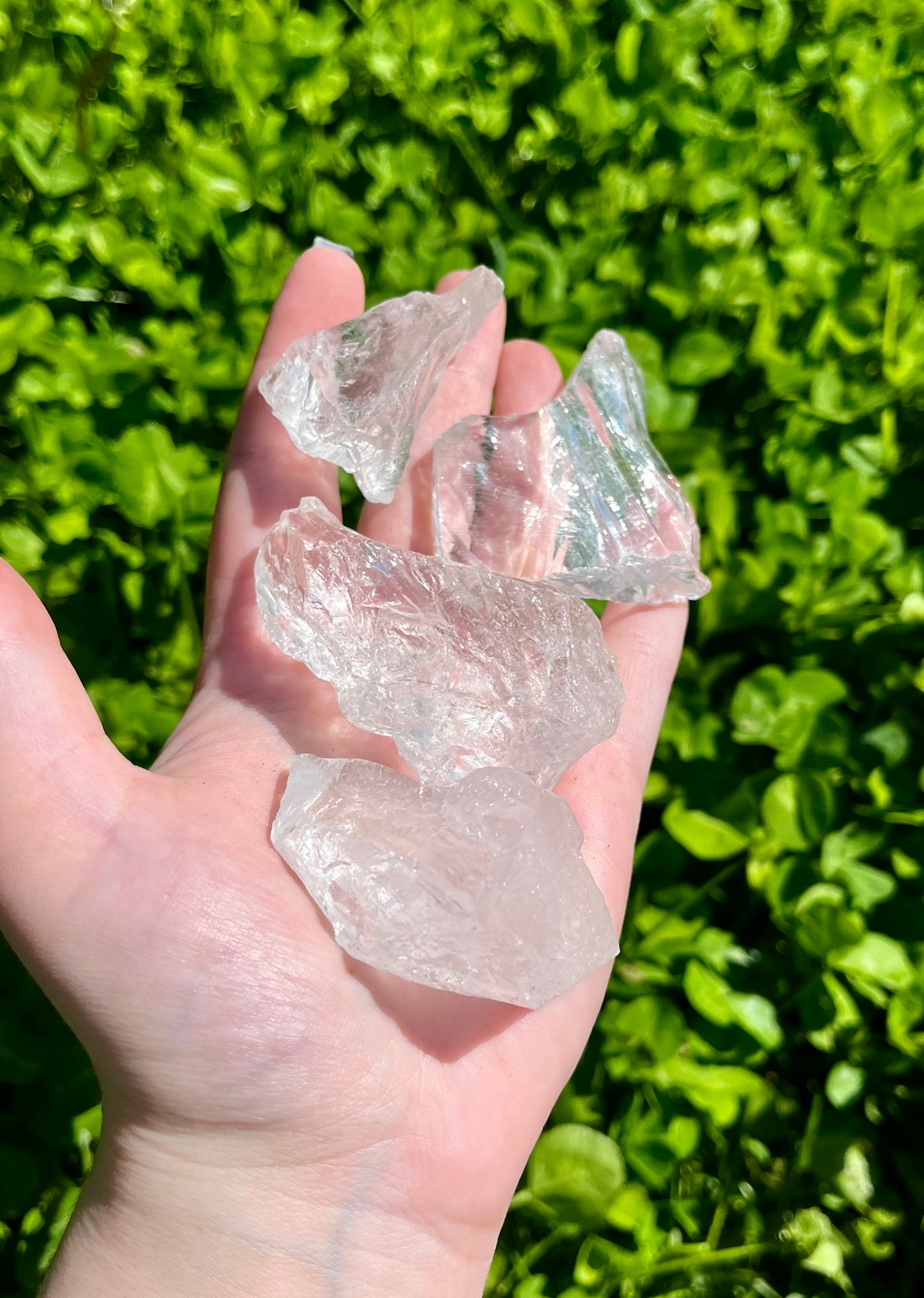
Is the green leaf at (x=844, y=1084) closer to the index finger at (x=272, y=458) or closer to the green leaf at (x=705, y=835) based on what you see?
the green leaf at (x=705, y=835)

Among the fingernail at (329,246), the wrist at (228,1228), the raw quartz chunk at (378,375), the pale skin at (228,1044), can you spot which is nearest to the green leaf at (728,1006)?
the pale skin at (228,1044)

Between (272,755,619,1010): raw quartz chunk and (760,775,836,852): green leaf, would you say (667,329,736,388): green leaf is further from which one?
(272,755,619,1010): raw quartz chunk

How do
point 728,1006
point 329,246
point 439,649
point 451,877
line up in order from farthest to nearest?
point 329,246
point 728,1006
point 439,649
point 451,877

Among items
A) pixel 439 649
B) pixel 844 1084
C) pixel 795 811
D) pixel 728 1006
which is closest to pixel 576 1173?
pixel 728 1006

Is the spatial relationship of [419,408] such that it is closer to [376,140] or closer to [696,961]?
[376,140]

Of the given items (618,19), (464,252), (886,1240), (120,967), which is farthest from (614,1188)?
(618,19)

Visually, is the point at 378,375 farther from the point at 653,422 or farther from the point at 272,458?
the point at 653,422
